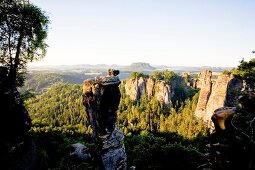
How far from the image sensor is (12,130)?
22.0 meters

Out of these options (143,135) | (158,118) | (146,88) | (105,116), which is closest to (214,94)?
(143,135)

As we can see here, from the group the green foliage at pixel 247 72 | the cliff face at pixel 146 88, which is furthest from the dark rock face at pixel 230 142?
the cliff face at pixel 146 88

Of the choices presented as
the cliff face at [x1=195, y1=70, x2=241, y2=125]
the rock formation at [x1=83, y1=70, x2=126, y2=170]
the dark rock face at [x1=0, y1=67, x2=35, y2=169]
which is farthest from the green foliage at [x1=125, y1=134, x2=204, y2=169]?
the cliff face at [x1=195, y1=70, x2=241, y2=125]

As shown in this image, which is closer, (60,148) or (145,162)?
(145,162)

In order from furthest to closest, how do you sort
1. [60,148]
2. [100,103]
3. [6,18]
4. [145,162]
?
[60,148]
[145,162]
[100,103]
[6,18]

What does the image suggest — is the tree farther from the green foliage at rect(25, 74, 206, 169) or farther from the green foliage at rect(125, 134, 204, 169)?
the green foliage at rect(125, 134, 204, 169)

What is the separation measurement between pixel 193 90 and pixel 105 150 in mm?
157806

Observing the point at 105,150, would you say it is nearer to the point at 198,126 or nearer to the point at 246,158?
the point at 246,158

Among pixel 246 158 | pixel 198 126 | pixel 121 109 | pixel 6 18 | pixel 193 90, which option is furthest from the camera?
pixel 193 90

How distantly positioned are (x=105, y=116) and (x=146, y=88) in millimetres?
154930

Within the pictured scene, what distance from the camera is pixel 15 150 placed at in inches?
858

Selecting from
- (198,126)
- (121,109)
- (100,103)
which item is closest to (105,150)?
(100,103)

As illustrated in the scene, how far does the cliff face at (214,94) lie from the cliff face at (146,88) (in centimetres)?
3810

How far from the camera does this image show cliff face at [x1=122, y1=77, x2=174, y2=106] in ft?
542
